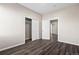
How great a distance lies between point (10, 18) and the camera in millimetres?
4000

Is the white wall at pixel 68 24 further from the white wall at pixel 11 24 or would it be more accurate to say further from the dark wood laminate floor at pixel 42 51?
the white wall at pixel 11 24

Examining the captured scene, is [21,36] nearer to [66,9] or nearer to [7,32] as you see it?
[7,32]

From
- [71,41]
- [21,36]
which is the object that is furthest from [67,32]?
[21,36]

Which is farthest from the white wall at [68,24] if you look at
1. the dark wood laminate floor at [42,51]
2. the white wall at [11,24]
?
the white wall at [11,24]

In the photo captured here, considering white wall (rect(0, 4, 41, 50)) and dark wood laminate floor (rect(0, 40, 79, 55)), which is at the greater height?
white wall (rect(0, 4, 41, 50))

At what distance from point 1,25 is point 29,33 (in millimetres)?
3975

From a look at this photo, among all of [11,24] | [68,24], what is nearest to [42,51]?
[11,24]

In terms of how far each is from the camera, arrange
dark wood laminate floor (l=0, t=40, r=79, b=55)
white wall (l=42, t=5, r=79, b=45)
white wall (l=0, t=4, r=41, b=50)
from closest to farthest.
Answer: dark wood laminate floor (l=0, t=40, r=79, b=55) → white wall (l=0, t=4, r=41, b=50) → white wall (l=42, t=5, r=79, b=45)

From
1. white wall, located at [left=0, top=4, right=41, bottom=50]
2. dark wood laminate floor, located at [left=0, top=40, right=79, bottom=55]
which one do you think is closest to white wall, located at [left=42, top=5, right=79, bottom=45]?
dark wood laminate floor, located at [left=0, top=40, right=79, bottom=55]

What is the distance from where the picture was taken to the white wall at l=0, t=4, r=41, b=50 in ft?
11.9

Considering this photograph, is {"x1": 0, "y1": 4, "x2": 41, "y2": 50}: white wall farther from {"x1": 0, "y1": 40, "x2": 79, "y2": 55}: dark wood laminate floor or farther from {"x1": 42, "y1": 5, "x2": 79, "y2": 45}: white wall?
{"x1": 42, "y1": 5, "x2": 79, "y2": 45}: white wall

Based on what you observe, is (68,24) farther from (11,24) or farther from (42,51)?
(11,24)

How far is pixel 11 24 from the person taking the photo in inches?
Answer: 160

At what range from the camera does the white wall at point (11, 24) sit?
11.9ft
